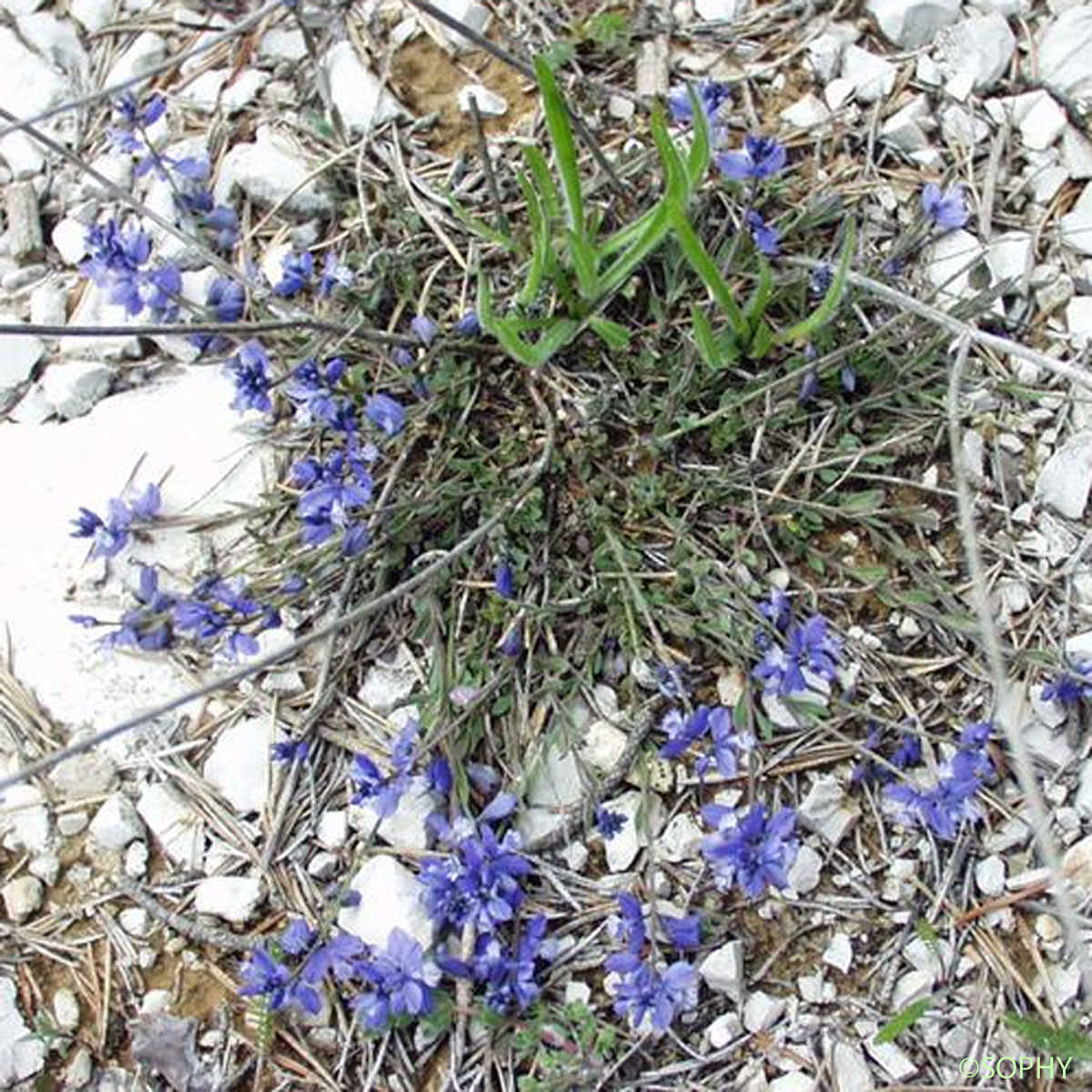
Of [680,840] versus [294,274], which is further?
[294,274]

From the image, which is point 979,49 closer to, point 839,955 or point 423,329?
point 423,329

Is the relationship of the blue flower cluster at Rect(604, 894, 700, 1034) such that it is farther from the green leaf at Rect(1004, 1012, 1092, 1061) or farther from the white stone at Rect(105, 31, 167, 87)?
the white stone at Rect(105, 31, 167, 87)

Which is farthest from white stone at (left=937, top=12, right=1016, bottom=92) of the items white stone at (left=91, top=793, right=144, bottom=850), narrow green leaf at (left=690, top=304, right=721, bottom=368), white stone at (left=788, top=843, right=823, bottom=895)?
white stone at (left=91, top=793, right=144, bottom=850)

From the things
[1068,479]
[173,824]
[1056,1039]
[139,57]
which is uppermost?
[139,57]

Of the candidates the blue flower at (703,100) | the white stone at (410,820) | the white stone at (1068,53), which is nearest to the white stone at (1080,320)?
the white stone at (1068,53)

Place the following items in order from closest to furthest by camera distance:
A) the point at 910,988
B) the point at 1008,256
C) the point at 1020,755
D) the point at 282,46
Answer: the point at 1020,755 < the point at 910,988 < the point at 1008,256 < the point at 282,46

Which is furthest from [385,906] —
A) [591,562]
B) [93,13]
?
[93,13]
